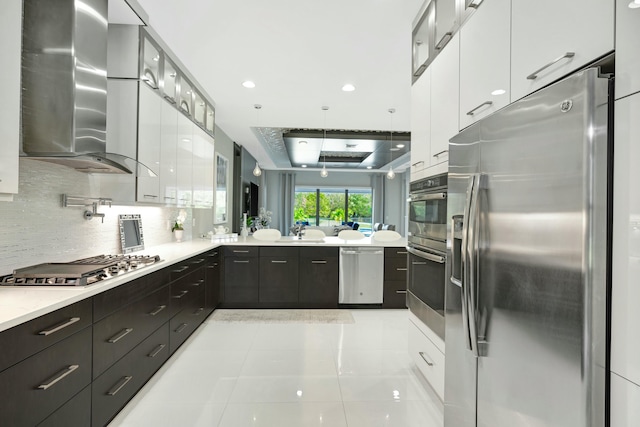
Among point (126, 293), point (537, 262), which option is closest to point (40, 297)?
point (126, 293)

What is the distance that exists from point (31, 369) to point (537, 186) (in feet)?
6.60

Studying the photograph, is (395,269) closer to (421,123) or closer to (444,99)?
(421,123)

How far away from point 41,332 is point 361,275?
11.2 ft

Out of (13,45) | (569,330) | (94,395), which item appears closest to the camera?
(569,330)

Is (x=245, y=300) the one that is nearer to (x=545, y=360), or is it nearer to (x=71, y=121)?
(x=71, y=121)

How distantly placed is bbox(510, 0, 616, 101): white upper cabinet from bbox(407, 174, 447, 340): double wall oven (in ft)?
2.55

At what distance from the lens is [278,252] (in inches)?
167

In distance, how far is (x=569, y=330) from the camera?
3.19ft

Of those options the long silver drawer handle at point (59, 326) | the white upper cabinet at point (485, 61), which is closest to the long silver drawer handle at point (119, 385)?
the long silver drawer handle at point (59, 326)

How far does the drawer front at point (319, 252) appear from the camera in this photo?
4.25 meters

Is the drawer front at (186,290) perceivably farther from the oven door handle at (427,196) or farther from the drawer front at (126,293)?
the oven door handle at (427,196)

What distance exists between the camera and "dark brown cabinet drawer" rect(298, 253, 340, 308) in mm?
4254

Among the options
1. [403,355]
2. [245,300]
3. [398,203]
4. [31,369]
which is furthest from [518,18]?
[398,203]

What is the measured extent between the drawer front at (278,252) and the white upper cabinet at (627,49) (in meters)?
3.64
